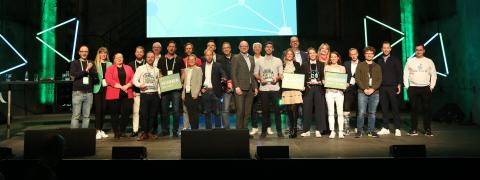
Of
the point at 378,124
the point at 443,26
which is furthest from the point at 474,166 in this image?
the point at 443,26

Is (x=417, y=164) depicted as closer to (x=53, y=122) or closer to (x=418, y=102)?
(x=418, y=102)

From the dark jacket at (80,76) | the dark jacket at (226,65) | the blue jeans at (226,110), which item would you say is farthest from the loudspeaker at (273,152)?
the dark jacket at (80,76)

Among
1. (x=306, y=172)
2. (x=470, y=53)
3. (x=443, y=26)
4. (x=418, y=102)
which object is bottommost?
(x=306, y=172)

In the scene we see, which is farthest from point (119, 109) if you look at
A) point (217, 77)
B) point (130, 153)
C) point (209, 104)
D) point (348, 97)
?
point (348, 97)

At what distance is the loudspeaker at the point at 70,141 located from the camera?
5.27 meters

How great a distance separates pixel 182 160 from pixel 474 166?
339 centimetres

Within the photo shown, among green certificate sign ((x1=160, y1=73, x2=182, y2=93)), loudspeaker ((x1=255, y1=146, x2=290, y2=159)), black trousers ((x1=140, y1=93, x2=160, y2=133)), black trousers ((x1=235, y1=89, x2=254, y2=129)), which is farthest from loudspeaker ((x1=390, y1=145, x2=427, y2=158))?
black trousers ((x1=140, y1=93, x2=160, y2=133))

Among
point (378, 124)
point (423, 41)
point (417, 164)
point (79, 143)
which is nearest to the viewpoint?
point (417, 164)

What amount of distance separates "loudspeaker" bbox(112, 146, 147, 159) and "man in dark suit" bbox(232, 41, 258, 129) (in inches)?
92.7

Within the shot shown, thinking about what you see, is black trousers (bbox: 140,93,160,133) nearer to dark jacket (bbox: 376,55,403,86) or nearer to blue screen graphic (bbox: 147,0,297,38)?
dark jacket (bbox: 376,55,403,86)

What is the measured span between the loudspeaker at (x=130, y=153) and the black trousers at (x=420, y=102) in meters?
4.88

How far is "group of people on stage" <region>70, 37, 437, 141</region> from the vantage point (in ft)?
23.2

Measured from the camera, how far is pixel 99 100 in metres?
7.50

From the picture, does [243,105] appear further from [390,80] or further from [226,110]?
[390,80]
